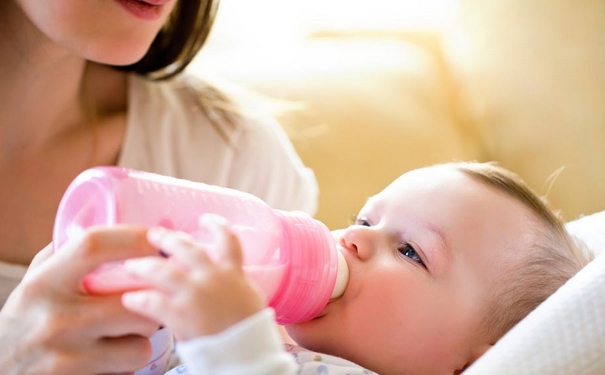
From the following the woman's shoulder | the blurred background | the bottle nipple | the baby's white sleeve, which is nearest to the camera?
the baby's white sleeve

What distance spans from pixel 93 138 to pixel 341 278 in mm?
528

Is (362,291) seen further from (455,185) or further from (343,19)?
(343,19)

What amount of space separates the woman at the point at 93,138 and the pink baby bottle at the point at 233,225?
0.05 meters

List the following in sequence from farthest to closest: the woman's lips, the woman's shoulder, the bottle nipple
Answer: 1. the woman's shoulder
2. the woman's lips
3. the bottle nipple

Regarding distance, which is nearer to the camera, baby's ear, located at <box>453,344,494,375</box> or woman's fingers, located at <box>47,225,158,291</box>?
woman's fingers, located at <box>47,225,158,291</box>

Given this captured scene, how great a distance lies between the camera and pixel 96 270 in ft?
1.99

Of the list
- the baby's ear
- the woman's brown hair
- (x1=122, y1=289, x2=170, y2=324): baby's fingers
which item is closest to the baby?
the baby's ear

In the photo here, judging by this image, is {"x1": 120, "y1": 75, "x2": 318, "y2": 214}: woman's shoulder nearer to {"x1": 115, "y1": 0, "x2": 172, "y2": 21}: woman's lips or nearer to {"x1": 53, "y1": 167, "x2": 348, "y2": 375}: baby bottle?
{"x1": 115, "y1": 0, "x2": 172, "y2": 21}: woman's lips

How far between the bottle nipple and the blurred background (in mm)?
692

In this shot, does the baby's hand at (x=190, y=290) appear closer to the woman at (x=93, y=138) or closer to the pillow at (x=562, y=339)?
the woman at (x=93, y=138)

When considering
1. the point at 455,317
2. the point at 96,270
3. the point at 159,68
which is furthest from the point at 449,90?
the point at 96,270

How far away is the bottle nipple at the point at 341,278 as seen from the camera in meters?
0.79

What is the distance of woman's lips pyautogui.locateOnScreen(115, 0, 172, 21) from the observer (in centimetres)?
92

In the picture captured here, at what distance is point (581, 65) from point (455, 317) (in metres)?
0.81
